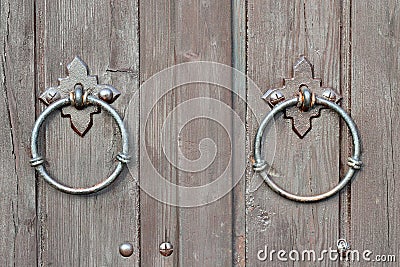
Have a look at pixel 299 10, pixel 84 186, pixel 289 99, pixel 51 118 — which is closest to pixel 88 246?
pixel 84 186

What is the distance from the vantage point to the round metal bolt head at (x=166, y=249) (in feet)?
4.36

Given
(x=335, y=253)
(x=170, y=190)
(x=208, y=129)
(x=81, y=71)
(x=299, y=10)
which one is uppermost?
(x=299, y=10)

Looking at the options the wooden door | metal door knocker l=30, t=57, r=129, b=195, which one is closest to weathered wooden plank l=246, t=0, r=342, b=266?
the wooden door

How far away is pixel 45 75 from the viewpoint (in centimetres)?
132

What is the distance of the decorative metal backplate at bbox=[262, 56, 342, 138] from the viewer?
1.33 meters

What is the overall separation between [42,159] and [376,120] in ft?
2.03

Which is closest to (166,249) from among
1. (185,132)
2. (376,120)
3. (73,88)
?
(185,132)

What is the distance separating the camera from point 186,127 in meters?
1.33

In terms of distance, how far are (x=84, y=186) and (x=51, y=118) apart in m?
0.14

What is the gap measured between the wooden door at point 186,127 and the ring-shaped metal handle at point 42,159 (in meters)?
0.03

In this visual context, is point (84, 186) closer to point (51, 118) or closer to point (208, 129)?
point (51, 118)

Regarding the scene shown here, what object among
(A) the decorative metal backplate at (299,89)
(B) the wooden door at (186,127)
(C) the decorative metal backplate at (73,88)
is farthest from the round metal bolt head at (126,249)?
(A) the decorative metal backplate at (299,89)

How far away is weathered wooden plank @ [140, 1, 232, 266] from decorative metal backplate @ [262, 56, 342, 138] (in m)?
0.09

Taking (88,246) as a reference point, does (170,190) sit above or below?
above
